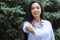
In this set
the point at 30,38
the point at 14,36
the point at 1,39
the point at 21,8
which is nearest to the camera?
the point at 30,38

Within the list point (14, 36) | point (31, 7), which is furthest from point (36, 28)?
point (14, 36)

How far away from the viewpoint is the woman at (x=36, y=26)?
8.60ft

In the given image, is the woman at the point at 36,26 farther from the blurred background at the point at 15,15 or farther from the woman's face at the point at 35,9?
the blurred background at the point at 15,15

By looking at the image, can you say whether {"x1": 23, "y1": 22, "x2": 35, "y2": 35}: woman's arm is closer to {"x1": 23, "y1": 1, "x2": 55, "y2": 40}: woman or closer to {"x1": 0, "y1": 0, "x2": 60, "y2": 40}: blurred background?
{"x1": 23, "y1": 1, "x2": 55, "y2": 40}: woman

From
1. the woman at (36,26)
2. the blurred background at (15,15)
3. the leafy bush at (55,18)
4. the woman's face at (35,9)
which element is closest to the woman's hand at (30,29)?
the woman at (36,26)

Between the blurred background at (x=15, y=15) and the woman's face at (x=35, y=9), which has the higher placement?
the woman's face at (x=35, y=9)

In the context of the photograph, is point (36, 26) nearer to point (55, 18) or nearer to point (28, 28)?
point (28, 28)

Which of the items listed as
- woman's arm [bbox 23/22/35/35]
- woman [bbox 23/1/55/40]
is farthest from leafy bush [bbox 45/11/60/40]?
woman's arm [bbox 23/22/35/35]

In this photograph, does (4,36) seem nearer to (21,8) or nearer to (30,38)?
(21,8)

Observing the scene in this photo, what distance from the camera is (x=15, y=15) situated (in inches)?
186

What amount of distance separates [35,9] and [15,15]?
6.55 ft

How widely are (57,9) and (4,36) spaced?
1.53 meters

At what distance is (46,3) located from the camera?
197 inches

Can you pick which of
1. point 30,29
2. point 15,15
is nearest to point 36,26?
point 30,29
